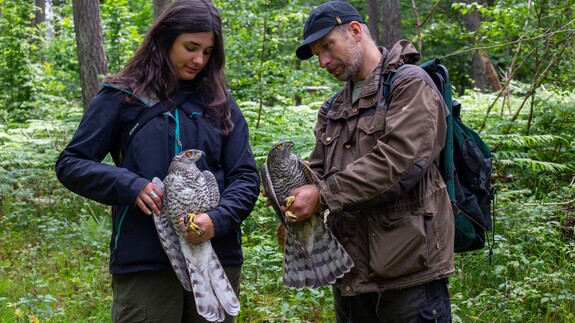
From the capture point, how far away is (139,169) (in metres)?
2.95

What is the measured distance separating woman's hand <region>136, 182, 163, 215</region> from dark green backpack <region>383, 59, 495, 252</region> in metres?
1.28

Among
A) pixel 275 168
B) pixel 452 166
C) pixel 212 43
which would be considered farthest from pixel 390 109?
pixel 212 43

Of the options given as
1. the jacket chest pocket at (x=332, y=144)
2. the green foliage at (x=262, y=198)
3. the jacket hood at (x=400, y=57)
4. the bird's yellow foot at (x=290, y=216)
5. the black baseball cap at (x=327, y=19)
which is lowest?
the green foliage at (x=262, y=198)

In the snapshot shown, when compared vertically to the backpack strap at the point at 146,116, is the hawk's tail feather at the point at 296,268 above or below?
below

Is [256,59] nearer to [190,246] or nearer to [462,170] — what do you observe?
[462,170]

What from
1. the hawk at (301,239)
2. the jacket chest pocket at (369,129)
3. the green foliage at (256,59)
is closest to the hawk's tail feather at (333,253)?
the hawk at (301,239)

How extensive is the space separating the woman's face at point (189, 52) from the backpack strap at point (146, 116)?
161mm

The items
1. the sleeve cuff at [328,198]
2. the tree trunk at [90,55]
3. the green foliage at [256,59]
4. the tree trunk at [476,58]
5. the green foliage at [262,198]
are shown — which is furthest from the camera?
the tree trunk at [476,58]

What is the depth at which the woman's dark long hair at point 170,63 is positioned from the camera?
3.02m

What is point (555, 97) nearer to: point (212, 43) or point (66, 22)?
point (212, 43)

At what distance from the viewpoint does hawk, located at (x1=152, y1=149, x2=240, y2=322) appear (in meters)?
2.83

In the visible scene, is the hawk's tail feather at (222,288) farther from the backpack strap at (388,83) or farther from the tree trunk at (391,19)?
the tree trunk at (391,19)

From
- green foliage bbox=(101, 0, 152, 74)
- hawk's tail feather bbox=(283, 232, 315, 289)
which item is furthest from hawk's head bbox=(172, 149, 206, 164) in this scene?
green foliage bbox=(101, 0, 152, 74)

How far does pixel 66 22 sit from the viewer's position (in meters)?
13.6
